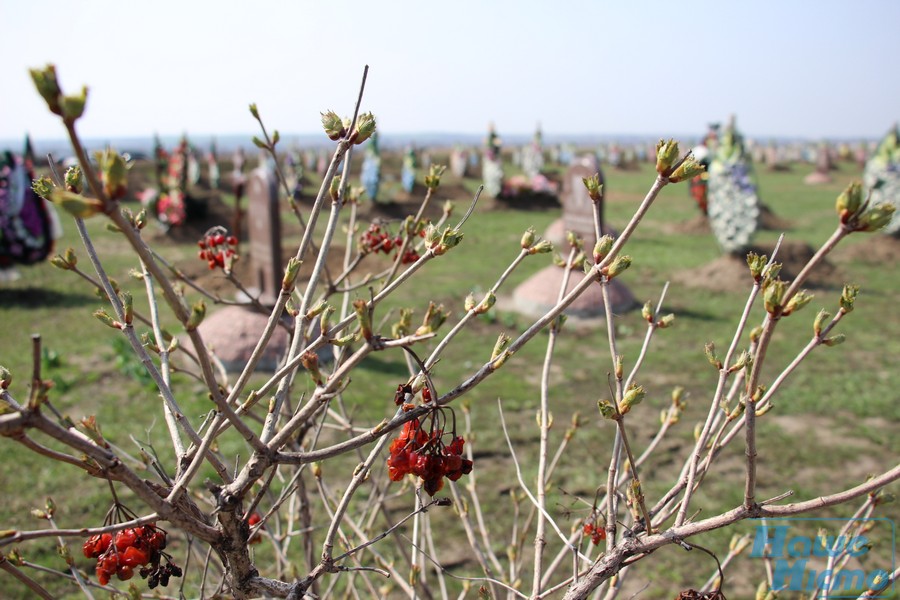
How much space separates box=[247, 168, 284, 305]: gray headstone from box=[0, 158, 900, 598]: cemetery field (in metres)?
1.20

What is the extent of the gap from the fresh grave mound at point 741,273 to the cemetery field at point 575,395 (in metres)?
0.05

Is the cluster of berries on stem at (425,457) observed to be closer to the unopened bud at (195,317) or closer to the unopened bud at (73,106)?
the unopened bud at (195,317)

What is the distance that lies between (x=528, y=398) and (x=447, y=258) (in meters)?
7.21

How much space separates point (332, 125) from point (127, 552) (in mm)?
1001

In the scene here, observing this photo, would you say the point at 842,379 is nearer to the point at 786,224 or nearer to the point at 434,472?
the point at 434,472

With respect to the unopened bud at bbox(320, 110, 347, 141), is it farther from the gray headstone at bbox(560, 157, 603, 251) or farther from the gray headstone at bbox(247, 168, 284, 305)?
the gray headstone at bbox(560, 157, 603, 251)

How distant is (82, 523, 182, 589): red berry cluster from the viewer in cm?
143

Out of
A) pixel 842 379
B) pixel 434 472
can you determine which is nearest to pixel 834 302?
pixel 842 379

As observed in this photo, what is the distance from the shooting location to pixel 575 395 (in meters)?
7.02

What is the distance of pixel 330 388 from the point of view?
4.13ft

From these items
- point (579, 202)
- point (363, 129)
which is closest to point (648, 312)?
point (363, 129)

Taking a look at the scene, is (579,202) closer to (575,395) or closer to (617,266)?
(575,395)

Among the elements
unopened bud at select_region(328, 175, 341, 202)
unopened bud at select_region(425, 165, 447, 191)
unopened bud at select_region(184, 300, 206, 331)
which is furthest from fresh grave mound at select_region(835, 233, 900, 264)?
unopened bud at select_region(184, 300, 206, 331)

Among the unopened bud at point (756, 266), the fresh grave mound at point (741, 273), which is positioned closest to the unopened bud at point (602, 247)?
the unopened bud at point (756, 266)
